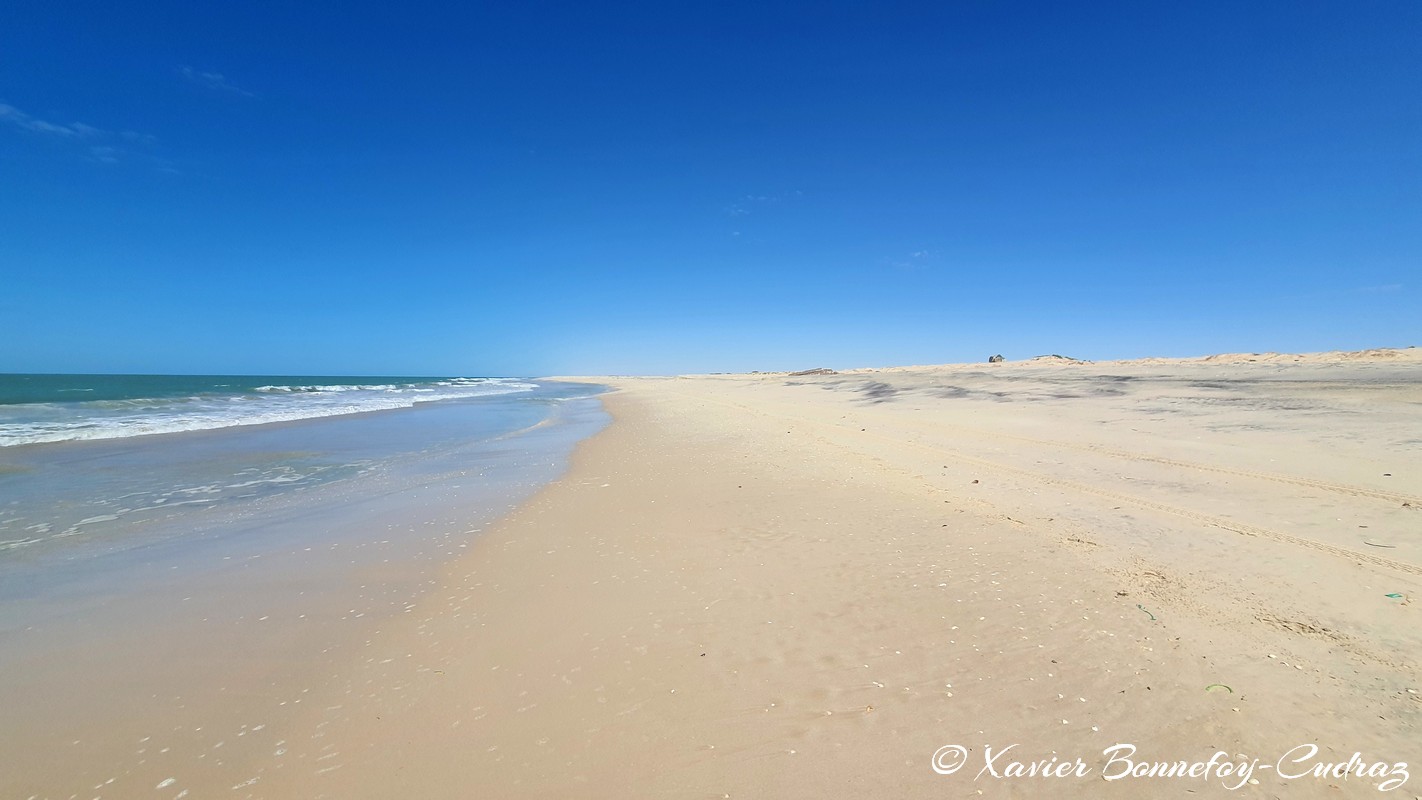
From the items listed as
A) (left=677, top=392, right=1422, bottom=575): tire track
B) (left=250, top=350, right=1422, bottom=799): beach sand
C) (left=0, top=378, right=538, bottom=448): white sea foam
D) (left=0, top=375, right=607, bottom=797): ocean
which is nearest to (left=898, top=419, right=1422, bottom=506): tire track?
(left=250, top=350, right=1422, bottom=799): beach sand

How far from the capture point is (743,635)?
13.6 feet

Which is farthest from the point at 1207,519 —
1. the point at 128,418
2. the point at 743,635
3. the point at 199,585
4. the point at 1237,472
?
the point at 128,418

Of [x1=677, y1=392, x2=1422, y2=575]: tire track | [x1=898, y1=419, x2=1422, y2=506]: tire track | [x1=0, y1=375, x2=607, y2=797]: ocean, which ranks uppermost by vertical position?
[x1=898, y1=419, x2=1422, y2=506]: tire track

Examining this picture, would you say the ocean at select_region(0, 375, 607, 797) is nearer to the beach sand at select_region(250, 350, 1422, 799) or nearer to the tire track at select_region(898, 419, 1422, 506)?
the beach sand at select_region(250, 350, 1422, 799)

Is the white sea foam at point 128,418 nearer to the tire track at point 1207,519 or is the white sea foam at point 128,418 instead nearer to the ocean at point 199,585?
the ocean at point 199,585

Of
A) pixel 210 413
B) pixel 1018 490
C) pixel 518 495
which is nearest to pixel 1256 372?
pixel 1018 490

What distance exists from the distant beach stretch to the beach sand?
3 centimetres

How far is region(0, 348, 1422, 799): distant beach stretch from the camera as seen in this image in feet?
9.17

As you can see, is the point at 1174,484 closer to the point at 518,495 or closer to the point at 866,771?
the point at 866,771

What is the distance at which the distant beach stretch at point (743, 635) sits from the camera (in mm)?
2795

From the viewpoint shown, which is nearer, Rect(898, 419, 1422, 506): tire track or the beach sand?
the beach sand

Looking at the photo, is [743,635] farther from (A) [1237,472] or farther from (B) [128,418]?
(B) [128,418]

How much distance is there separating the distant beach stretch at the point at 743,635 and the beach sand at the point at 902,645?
0.08 ft

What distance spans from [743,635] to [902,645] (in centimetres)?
114
